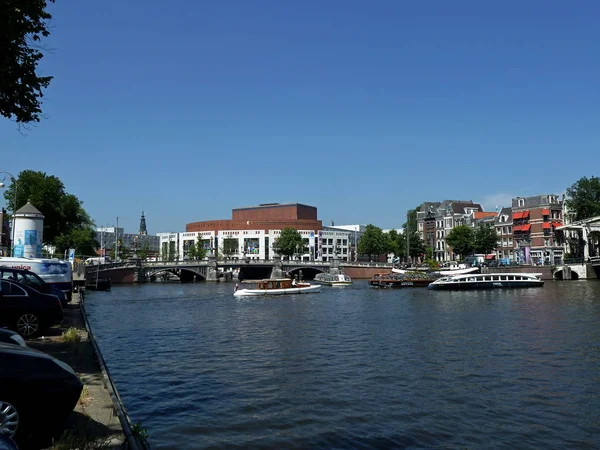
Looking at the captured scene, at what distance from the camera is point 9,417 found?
8945mm

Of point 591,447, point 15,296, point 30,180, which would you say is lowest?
point 591,447

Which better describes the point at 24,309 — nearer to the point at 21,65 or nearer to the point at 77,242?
the point at 21,65

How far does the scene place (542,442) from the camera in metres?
13.7

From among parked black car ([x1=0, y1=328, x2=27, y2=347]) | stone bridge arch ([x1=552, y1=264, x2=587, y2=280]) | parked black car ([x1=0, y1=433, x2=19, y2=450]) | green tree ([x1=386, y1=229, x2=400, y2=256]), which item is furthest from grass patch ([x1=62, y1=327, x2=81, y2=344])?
green tree ([x1=386, y1=229, x2=400, y2=256])

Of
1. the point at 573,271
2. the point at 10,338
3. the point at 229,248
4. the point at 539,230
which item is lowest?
the point at 573,271

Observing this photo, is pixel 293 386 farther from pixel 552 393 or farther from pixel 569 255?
pixel 569 255

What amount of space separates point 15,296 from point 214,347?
11.3m

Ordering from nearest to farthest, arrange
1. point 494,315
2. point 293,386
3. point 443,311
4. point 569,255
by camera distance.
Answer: point 293,386 < point 494,315 < point 443,311 < point 569,255

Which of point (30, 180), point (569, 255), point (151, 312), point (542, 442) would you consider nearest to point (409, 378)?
point (542, 442)

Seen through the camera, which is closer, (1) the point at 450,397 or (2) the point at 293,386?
(1) the point at 450,397

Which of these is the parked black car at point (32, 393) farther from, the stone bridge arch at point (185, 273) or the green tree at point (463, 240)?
the green tree at point (463, 240)

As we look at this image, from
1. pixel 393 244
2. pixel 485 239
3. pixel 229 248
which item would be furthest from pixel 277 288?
pixel 229 248

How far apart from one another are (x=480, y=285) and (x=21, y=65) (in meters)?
75.3

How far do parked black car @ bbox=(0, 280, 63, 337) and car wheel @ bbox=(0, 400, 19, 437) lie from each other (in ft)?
38.1
